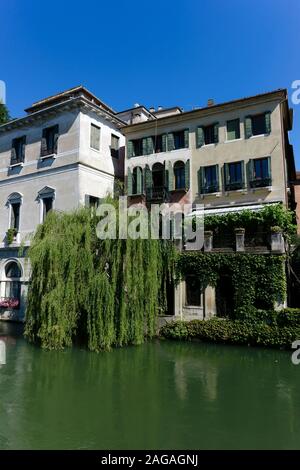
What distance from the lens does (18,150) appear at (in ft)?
80.3

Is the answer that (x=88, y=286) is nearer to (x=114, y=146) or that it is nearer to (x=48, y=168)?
(x=48, y=168)

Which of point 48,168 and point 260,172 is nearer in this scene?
point 260,172

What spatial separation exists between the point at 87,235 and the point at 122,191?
29.5 ft

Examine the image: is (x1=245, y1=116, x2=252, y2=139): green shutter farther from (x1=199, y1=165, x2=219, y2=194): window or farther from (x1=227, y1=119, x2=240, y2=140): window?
(x1=199, y1=165, x2=219, y2=194): window

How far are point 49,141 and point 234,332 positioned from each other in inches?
626

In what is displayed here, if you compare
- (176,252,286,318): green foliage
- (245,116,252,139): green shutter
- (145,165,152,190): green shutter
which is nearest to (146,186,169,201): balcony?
(145,165,152,190): green shutter

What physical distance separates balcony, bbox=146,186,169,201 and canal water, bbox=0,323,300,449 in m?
9.99

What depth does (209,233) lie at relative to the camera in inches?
690

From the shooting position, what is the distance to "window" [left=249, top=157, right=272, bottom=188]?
63.5ft

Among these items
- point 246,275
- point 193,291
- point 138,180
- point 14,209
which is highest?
point 138,180

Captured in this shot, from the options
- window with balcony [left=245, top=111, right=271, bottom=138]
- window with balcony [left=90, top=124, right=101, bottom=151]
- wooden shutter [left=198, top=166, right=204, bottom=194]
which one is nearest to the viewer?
window with balcony [left=245, top=111, right=271, bottom=138]

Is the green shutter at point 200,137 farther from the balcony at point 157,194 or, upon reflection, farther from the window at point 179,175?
the balcony at point 157,194

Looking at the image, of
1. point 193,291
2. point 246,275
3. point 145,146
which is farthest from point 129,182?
point 246,275
